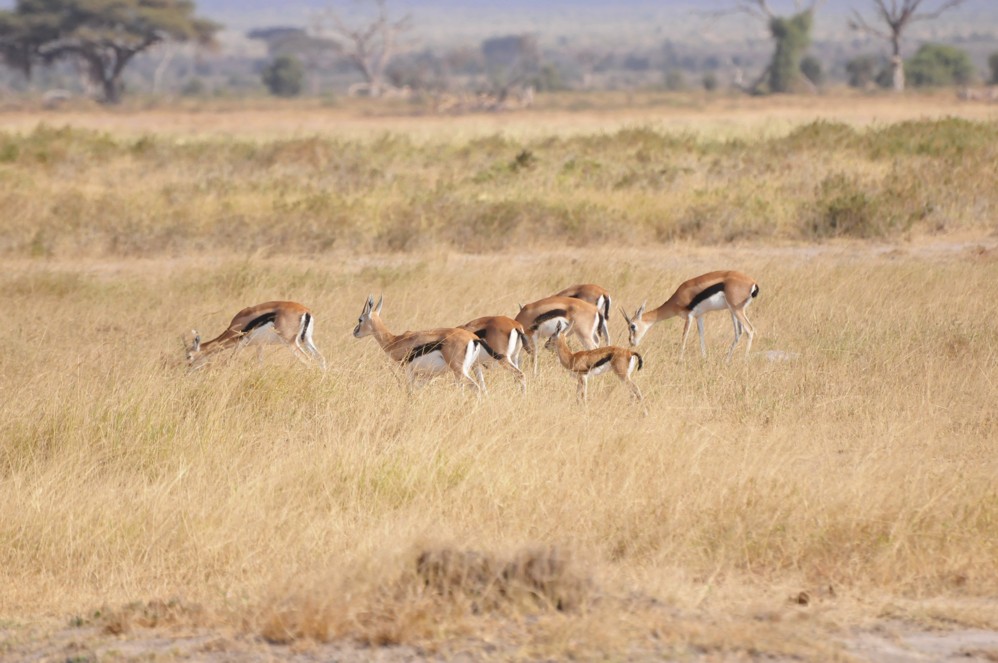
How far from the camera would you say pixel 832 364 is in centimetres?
835

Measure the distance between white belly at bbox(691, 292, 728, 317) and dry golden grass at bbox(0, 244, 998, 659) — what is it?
1.42 feet

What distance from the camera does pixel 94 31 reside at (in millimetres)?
50375

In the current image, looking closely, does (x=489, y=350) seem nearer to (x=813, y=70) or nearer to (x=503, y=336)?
(x=503, y=336)

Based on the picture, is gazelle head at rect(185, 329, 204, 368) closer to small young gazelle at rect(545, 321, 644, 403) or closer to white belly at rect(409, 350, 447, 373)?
white belly at rect(409, 350, 447, 373)

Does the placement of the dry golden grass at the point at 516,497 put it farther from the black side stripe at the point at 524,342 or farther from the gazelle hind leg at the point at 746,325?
the black side stripe at the point at 524,342

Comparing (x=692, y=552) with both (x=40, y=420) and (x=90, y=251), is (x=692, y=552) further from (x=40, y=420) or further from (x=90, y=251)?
(x=90, y=251)

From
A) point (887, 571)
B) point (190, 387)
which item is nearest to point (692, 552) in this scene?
point (887, 571)

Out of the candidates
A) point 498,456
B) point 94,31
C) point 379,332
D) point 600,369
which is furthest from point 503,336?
point 94,31

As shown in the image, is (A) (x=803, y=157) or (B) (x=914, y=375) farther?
(A) (x=803, y=157)

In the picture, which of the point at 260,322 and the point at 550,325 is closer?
the point at 550,325

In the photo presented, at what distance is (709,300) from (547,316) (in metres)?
1.53

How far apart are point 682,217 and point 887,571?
10683 millimetres

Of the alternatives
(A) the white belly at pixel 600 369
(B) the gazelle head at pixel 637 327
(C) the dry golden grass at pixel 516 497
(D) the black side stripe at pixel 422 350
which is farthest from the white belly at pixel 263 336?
(B) the gazelle head at pixel 637 327

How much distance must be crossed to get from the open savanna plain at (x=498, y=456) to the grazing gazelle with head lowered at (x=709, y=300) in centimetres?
28
